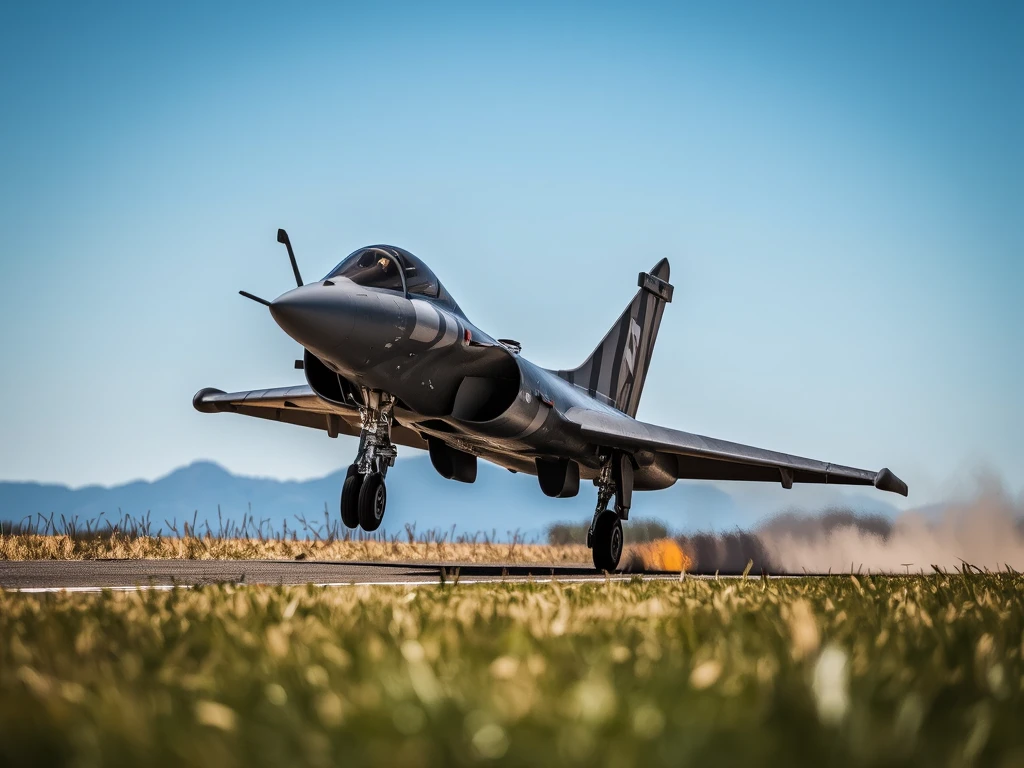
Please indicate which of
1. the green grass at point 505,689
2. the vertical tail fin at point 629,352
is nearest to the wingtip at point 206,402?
the vertical tail fin at point 629,352

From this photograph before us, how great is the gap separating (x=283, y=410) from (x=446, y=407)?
5651mm

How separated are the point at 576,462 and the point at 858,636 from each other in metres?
12.1

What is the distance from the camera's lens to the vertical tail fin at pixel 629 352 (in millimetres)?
18141

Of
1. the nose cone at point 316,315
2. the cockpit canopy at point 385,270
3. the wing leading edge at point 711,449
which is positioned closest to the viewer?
the nose cone at point 316,315

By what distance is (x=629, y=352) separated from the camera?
62.5 feet

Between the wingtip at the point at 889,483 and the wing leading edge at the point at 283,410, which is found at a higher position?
the wing leading edge at the point at 283,410

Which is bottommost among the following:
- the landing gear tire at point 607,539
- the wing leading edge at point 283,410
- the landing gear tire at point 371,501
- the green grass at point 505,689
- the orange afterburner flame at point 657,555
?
the orange afterburner flame at point 657,555

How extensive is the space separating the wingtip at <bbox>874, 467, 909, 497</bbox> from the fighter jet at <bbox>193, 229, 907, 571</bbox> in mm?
28

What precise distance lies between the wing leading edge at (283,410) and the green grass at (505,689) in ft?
39.7

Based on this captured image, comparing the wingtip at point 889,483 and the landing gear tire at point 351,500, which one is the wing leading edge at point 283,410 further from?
the wingtip at point 889,483

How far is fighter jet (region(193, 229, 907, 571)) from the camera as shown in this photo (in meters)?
9.95

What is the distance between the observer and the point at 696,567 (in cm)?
1720

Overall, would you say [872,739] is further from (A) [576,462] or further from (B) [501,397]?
(A) [576,462]

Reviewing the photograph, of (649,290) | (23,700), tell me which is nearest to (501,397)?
(649,290)
